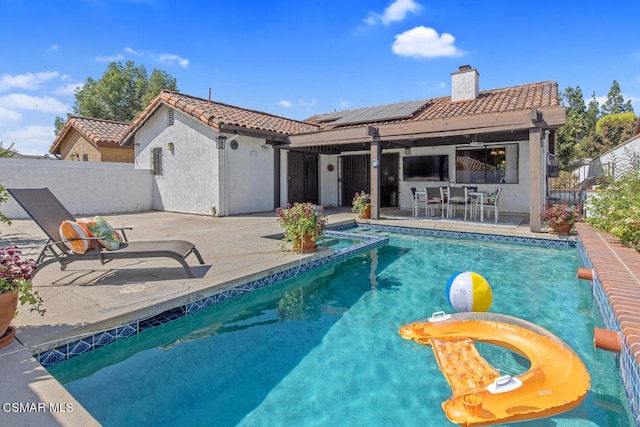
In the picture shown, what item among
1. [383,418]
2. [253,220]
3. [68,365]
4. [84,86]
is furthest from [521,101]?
[84,86]

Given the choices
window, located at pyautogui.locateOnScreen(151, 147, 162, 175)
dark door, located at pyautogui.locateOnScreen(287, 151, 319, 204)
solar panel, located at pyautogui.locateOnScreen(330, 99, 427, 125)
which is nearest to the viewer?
solar panel, located at pyautogui.locateOnScreen(330, 99, 427, 125)

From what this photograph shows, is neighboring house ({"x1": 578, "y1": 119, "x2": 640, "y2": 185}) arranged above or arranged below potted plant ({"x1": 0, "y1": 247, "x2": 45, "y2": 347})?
above

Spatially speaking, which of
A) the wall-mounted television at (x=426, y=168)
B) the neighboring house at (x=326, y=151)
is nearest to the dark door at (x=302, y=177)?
the neighboring house at (x=326, y=151)

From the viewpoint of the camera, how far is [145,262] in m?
5.46

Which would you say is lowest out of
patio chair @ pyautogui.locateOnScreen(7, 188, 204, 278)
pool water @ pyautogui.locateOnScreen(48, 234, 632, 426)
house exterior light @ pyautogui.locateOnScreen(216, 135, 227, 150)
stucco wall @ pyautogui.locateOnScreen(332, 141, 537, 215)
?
pool water @ pyautogui.locateOnScreen(48, 234, 632, 426)

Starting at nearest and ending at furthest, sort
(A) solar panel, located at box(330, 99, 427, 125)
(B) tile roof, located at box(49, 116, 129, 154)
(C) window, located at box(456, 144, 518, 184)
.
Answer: (C) window, located at box(456, 144, 518, 184), (A) solar panel, located at box(330, 99, 427, 125), (B) tile roof, located at box(49, 116, 129, 154)

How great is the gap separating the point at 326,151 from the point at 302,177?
64.8 inches

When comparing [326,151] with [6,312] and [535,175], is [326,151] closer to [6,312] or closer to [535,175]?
[535,175]

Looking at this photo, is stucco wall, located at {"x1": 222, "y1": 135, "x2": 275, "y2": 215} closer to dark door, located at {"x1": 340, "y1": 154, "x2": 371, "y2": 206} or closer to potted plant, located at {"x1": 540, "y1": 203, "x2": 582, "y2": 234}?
dark door, located at {"x1": 340, "y1": 154, "x2": 371, "y2": 206}

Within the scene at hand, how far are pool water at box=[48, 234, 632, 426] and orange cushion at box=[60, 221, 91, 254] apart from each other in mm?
1661

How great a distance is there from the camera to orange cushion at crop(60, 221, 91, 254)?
4.39 meters

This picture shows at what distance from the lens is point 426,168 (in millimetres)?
14086

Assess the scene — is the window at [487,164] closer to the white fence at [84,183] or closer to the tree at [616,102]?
the white fence at [84,183]

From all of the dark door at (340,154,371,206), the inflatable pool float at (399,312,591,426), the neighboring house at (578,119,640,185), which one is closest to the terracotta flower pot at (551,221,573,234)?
the neighboring house at (578,119,640,185)
